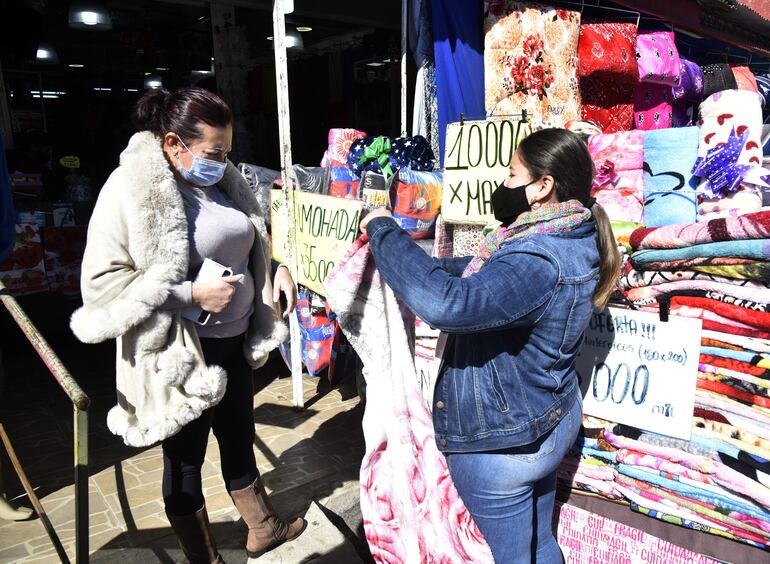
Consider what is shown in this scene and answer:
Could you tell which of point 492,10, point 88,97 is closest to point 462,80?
point 492,10

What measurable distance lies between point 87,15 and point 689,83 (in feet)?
18.6

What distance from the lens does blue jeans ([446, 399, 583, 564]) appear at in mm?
1616

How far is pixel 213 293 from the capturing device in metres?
1.91

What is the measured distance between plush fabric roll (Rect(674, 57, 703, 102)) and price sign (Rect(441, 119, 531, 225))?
9.68 feet

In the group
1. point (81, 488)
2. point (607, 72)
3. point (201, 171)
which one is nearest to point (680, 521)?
point (81, 488)

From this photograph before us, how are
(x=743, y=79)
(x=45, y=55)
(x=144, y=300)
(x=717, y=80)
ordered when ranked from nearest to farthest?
(x=144, y=300) < (x=717, y=80) < (x=743, y=79) < (x=45, y=55)

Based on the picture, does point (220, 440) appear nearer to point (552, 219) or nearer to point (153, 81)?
point (552, 219)

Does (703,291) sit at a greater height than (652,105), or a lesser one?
lesser

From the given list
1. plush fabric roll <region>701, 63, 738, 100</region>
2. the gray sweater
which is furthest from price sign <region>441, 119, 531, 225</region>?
plush fabric roll <region>701, 63, 738, 100</region>

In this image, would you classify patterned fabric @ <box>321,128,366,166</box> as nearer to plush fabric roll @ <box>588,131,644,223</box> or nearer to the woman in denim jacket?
plush fabric roll @ <box>588,131,644,223</box>

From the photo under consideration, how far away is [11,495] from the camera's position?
299 centimetres

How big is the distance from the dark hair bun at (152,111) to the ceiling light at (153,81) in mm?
9150

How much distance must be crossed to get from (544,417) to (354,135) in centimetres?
303

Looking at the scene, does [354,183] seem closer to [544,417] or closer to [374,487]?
[374,487]
